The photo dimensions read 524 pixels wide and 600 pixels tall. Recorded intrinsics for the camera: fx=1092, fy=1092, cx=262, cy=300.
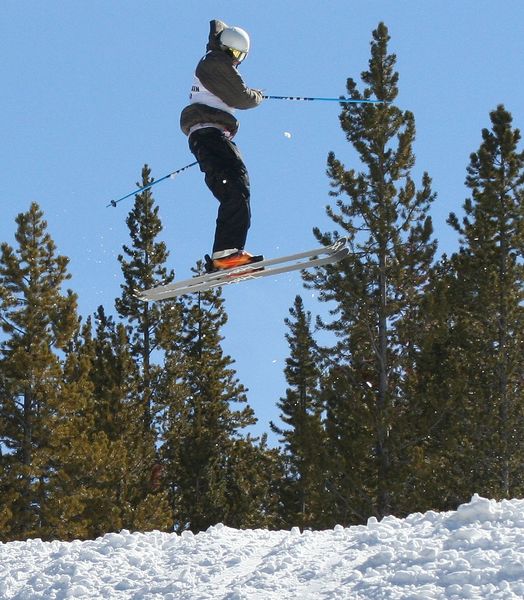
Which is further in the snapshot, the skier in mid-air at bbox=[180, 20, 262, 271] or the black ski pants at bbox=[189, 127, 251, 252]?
the black ski pants at bbox=[189, 127, 251, 252]

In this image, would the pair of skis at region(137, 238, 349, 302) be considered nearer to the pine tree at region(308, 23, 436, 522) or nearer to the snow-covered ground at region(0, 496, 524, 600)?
the snow-covered ground at region(0, 496, 524, 600)

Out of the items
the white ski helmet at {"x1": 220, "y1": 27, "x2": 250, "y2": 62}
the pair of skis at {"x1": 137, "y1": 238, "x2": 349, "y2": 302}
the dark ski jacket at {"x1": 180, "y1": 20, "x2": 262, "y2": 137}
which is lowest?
the pair of skis at {"x1": 137, "y1": 238, "x2": 349, "y2": 302}

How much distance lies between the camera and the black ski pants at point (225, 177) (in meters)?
10.5

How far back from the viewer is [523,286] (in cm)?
3070

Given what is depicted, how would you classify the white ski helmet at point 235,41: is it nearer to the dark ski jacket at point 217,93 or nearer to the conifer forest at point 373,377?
the dark ski jacket at point 217,93

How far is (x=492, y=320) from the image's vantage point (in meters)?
30.3

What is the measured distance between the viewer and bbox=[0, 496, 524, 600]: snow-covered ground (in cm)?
731

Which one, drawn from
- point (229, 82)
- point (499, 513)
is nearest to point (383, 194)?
point (229, 82)

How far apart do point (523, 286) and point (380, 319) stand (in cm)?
432

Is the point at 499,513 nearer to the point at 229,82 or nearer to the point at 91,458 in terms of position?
the point at 229,82

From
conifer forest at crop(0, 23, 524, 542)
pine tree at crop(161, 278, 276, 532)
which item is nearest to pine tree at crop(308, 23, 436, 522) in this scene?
conifer forest at crop(0, 23, 524, 542)

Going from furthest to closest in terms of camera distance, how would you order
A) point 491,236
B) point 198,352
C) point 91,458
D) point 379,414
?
1. point 198,352
2. point 491,236
3. point 91,458
4. point 379,414

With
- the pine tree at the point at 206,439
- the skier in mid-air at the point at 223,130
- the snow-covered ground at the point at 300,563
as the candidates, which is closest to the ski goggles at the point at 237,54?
the skier in mid-air at the point at 223,130

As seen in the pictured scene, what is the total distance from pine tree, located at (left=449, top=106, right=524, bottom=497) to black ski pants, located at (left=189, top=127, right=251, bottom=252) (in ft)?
61.0
